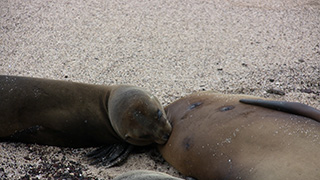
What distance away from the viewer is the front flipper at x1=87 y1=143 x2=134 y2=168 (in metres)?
3.42

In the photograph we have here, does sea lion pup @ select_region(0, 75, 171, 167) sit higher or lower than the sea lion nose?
higher

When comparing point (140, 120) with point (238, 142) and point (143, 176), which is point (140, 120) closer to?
point (238, 142)

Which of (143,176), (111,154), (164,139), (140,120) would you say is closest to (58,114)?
(111,154)

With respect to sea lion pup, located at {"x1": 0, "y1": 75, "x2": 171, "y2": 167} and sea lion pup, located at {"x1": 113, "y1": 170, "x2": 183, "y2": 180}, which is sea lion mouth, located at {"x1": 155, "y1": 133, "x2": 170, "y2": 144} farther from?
sea lion pup, located at {"x1": 113, "y1": 170, "x2": 183, "y2": 180}

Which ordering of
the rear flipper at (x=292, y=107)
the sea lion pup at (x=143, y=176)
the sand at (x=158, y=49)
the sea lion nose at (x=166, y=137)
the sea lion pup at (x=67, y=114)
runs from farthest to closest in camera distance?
the sand at (x=158, y=49)
the sea lion pup at (x=67, y=114)
the sea lion nose at (x=166, y=137)
the rear flipper at (x=292, y=107)
the sea lion pup at (x=143, y=176)

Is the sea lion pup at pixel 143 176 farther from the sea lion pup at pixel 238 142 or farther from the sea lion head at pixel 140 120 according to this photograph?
the sea lion head at pixel 140 120

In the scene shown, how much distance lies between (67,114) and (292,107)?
1.85 meters

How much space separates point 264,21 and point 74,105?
3.10 metres

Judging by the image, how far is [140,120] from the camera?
133 inches

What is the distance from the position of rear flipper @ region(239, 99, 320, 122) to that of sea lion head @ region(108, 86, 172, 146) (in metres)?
0.77

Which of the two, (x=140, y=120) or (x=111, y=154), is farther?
(x=111, y=154)

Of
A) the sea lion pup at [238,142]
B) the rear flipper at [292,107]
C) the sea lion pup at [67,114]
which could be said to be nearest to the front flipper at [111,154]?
the sea lion pup at [67,114]

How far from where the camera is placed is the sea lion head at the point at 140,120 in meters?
3.36

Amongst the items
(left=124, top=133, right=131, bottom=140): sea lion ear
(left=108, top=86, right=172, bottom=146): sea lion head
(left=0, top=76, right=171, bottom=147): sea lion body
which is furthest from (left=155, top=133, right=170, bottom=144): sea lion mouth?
(left=124, top=133, right=131, bottom=140): sea lion ear
